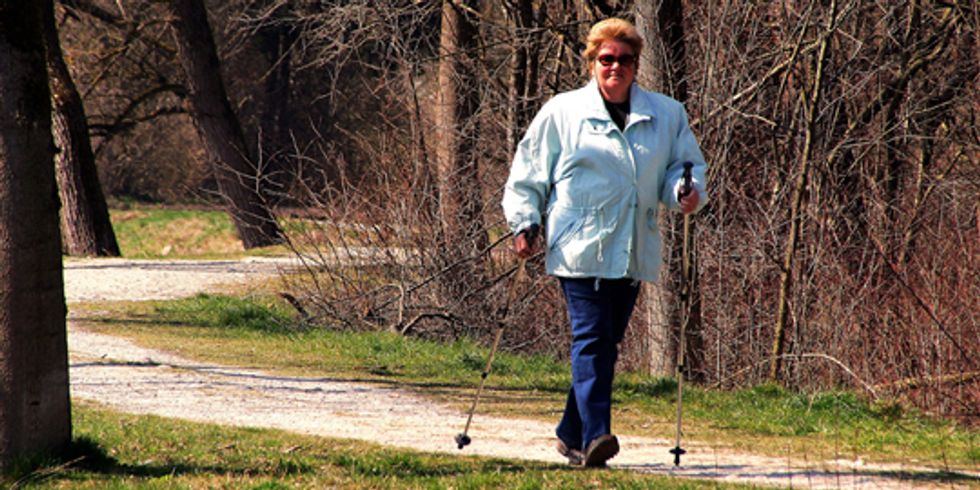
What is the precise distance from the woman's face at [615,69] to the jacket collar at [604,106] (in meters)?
0.04

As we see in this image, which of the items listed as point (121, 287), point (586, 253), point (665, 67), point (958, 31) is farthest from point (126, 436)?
point (121, 287)

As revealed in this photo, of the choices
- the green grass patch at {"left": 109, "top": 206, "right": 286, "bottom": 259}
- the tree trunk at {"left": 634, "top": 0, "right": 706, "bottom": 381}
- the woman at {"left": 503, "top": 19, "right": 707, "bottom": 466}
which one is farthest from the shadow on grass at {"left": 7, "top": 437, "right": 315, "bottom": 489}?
the green grass patch at {"left": 109, "top": 206, "right": 286, "bottom": 259}

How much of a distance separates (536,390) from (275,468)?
4124 mm

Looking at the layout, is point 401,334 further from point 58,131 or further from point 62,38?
point 62,38

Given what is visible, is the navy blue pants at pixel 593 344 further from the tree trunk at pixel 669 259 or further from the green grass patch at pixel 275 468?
the tree trunk at pixel 669 259

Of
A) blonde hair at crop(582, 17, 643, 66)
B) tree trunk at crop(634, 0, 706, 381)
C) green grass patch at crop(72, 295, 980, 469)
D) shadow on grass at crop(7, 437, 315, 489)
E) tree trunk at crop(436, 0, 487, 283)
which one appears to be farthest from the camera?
tree trunk at crop(436, 0, 487, 283)

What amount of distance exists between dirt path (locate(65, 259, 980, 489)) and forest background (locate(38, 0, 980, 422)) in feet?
9.20

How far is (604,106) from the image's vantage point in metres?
6.69

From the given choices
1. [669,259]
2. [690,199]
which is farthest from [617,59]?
[669,259]

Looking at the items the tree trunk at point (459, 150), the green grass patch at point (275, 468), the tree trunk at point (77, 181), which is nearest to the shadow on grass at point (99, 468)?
the green grass patch at point (275, 468)

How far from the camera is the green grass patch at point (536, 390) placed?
327 inches

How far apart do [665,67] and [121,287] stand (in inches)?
363

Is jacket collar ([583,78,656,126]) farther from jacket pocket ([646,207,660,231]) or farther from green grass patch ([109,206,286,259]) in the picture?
green grass patch ([109,206,286,259])

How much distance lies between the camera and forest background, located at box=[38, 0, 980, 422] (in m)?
11.3
